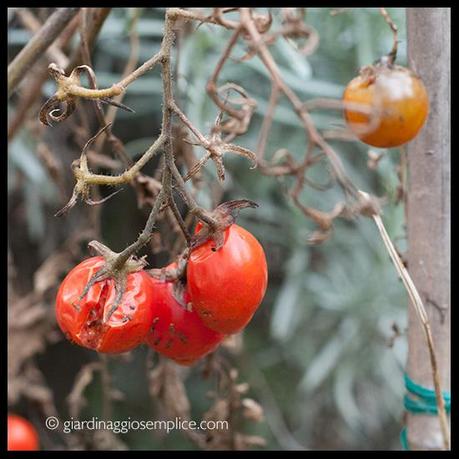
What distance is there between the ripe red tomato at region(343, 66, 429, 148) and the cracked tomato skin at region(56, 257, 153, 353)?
0.22 metres

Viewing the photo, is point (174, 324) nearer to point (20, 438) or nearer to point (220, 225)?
point (220, 225)

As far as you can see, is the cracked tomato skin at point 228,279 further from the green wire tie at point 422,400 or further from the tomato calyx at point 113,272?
the green wire tie at point 422,400

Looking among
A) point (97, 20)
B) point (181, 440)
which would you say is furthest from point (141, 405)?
point (97, 20)

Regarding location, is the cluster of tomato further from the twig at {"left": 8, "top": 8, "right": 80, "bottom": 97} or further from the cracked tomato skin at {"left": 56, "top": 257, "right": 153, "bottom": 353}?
the twig at {"left": 8, "top": 8, "right": 80, "bottom": 97}

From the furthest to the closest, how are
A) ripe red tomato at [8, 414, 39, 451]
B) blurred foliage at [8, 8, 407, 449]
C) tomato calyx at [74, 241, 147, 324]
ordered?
blurred foliage at [8, 8, 407, 449] < ripe red tomato at [8, 414, 39, 451] < tomato calyx at [74, 241, 147, 324]

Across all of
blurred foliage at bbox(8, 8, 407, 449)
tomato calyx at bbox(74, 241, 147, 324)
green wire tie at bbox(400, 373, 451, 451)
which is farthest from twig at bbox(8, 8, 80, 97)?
blurred foliage at bbox(8, 8, 407, 449)

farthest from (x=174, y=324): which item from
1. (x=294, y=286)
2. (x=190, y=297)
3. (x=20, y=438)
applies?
(x=294, y=286)

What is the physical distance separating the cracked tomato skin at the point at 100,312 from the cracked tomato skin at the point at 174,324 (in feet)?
0.11

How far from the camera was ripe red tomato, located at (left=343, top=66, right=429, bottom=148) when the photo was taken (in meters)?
0.58

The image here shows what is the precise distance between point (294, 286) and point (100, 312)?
0.90m

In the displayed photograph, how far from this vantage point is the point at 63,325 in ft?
1.73

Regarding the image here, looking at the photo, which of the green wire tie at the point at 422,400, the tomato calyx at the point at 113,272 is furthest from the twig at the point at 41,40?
the green wire tie at the point at 422,400
